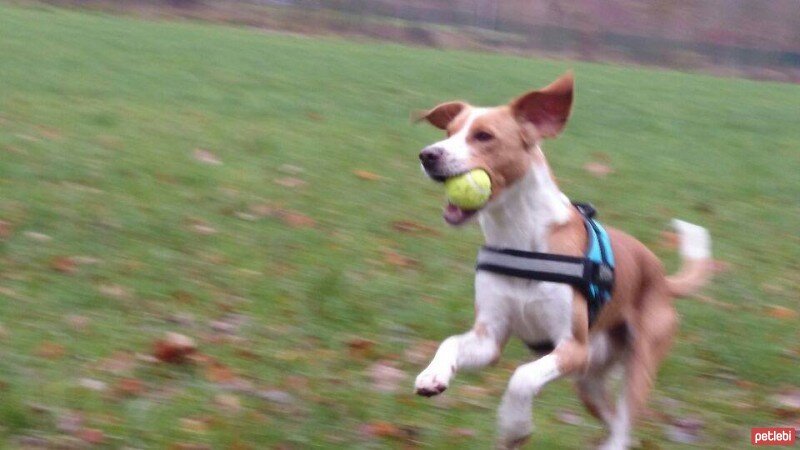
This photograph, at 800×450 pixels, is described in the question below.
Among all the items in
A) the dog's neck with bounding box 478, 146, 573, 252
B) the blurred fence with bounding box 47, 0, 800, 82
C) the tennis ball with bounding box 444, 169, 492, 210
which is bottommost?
the blurred fence with bounding box 47, 0, 800, 82

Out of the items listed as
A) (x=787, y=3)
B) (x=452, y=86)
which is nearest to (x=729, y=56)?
(x=787, y=3)

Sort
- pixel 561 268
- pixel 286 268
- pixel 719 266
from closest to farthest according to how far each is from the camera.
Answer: pixel 561 268, pixel 286 268, pixel 719 266

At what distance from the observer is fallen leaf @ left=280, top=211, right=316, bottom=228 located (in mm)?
8844

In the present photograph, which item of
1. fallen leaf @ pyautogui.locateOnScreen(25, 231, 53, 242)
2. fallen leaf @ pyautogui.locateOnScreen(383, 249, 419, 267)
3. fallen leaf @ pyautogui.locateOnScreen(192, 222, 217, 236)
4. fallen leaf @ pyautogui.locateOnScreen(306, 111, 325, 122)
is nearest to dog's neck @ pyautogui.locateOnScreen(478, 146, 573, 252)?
fallen leaf @ pyautogui.locateOnScreen(383, 249, 419, 267)

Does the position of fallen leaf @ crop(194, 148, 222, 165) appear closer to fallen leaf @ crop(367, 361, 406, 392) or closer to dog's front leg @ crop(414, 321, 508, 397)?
fallen leaf @ crop(367, 361, 406, 392)

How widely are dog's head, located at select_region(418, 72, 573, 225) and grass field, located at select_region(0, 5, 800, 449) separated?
4.04 feet

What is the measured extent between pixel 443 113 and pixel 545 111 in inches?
25.7

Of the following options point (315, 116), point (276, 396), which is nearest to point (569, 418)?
point (276, 396)

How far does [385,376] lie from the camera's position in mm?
6277

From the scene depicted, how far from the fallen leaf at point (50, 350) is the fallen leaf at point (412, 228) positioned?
140 inches

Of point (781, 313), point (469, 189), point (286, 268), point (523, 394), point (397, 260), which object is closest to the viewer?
point (523, 394)

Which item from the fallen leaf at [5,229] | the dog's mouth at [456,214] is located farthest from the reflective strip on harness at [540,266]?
the fallen leaf at [5,229]

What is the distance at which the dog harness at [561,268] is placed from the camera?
17.6 ft

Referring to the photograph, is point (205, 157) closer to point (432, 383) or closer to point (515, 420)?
point (432, 383)
